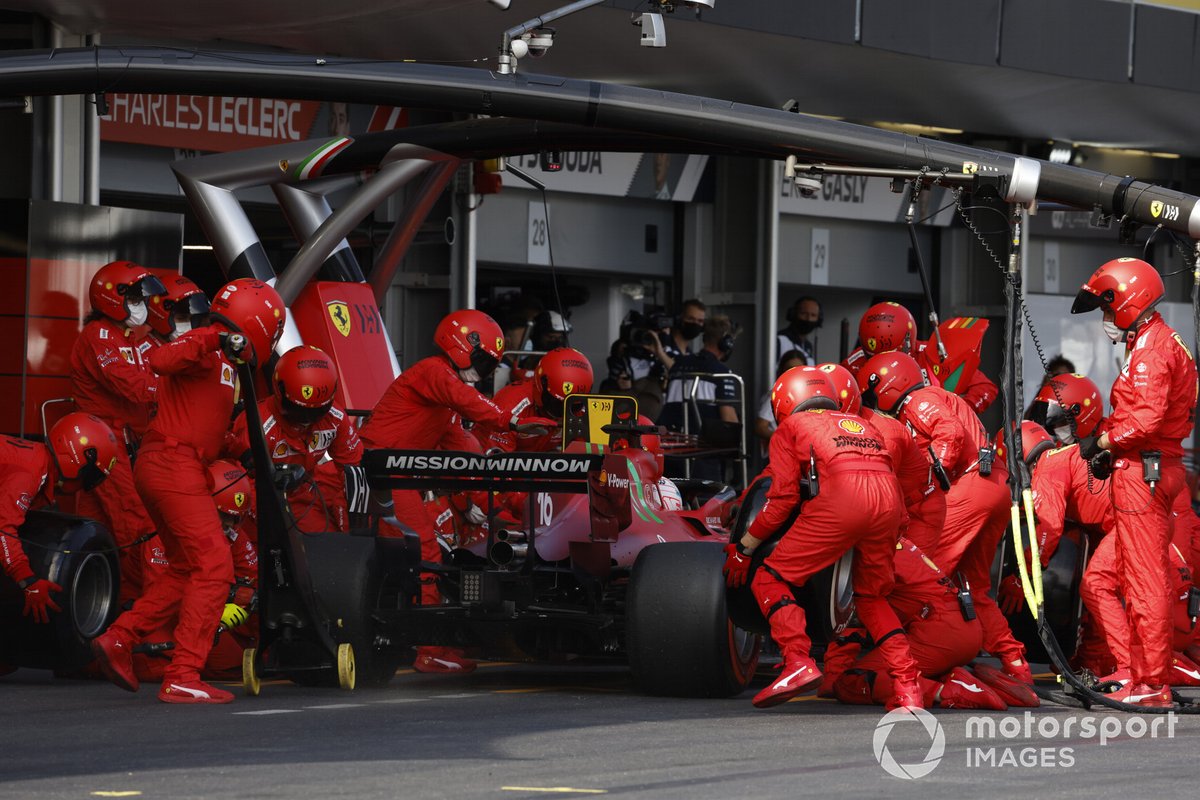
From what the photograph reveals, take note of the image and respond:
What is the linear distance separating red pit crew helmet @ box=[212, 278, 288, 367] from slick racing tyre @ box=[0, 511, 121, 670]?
54.7 inches

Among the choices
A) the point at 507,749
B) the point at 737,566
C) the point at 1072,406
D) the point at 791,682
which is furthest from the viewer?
the point at 1072,406

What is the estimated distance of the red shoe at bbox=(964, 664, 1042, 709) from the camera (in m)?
9.36

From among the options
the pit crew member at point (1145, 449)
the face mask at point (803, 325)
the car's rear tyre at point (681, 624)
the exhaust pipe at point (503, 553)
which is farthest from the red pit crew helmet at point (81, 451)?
the face mask at point (803, 325)

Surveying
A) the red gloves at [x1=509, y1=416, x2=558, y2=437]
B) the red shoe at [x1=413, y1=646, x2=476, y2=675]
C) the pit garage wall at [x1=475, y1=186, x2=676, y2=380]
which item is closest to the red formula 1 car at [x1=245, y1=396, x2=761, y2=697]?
the red shoe at [x1=413, y1=646, x2=476, y2=675]

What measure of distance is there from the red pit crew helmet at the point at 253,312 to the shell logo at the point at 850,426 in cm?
274

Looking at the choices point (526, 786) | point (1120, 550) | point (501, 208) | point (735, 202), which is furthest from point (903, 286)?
point (526, 786)

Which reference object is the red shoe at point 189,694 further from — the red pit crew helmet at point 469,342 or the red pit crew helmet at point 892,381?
the red pit crew helmet at point 892,381

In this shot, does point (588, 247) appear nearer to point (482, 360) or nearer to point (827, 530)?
point (482, 360)

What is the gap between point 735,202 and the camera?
20.1m

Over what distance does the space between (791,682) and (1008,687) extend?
142 centimetres

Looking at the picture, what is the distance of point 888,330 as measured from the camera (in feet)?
40.7

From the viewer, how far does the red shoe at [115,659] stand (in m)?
9.27

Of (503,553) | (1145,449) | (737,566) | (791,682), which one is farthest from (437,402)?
(1145,449)

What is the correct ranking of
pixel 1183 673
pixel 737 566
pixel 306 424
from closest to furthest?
1. pixel 737 566
2. pixel 306 424
3. pixel 1183 673
